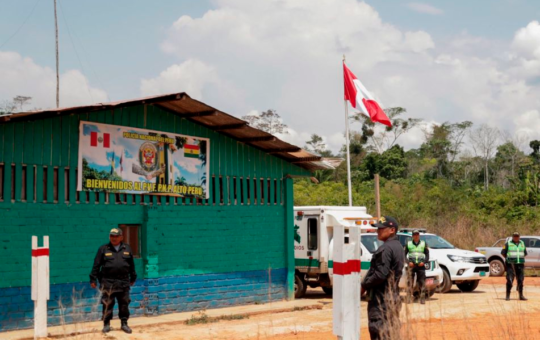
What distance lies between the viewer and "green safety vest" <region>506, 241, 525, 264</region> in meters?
17.4

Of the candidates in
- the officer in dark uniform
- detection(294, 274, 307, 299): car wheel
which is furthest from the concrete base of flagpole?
detection(294, 274, 307, 299): car wheel

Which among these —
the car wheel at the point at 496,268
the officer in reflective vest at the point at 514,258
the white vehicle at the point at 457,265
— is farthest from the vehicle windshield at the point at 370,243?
the car wheel at the point at 496,268

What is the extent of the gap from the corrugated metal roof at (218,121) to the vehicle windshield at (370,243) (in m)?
2.46

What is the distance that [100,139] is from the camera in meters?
13.7

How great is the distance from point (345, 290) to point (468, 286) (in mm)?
14364

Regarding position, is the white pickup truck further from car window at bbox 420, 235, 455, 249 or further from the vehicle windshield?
the vehicle windshield

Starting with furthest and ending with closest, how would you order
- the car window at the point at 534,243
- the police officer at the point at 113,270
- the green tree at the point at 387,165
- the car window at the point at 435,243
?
the green tree at the point at 387,165
the car window at the point at 534,243
the car window at the point at 435,243
the police officer at the point at 113,270

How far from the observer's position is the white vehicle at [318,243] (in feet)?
60.8

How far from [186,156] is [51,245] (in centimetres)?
362

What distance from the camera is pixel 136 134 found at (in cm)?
1439

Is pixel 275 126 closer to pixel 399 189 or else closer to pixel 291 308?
pixel 399 189

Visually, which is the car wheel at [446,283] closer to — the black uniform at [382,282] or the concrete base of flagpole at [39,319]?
the concrete base of flagpole at [39,319]

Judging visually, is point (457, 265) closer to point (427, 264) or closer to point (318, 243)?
point (427, 264)

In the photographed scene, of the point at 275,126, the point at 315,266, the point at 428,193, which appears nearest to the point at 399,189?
the point at 428,193
